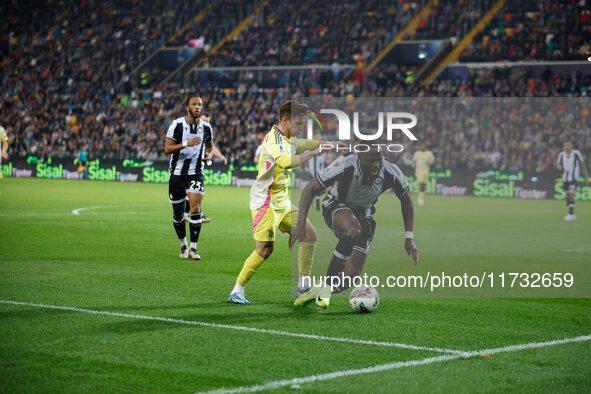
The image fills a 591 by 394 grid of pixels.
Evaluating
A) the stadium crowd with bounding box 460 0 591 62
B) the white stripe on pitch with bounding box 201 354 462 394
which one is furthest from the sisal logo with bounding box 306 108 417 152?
the stadium crowd with bounding box 460 0 591 62

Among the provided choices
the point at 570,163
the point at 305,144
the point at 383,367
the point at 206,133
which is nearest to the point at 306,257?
the point at 305,144

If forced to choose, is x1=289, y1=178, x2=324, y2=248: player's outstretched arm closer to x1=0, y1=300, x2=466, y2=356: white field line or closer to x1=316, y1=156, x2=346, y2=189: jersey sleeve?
x1=316, y1=156, x2=346, y2=189: jersey sleeve

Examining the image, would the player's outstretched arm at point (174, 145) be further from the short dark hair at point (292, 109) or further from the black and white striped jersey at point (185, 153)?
the short dark hair at point (292, 109)

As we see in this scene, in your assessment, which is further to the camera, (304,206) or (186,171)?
(186,171)

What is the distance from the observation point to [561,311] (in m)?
8.52

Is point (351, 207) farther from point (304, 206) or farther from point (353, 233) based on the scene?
point (304, 206)

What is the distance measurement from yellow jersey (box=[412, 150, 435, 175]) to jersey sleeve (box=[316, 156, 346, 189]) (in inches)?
39.2

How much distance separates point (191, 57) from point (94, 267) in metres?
38.6

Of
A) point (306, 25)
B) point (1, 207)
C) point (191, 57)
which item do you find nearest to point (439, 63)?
point (306, 25)

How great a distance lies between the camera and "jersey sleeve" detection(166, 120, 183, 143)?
1276cm

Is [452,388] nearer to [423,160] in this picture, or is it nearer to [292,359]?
[292,359]

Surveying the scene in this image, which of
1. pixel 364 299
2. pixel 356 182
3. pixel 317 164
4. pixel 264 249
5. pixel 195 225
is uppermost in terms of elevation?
pixel 317 164

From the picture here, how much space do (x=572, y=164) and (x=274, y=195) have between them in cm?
1613

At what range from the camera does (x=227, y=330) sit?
7.25 m
